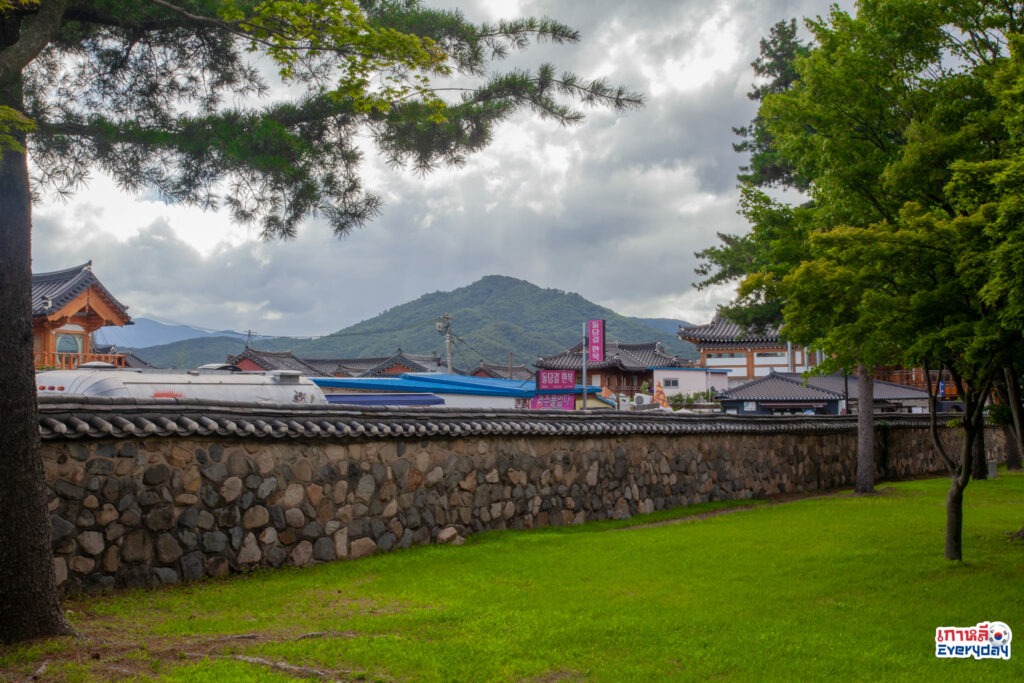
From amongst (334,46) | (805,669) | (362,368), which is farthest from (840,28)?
(362,368)

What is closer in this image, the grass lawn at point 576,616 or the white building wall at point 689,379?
the grass lawn at point 576,616

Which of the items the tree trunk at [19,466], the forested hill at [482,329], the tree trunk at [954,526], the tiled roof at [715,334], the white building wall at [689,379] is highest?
the forested hill at [482,329]

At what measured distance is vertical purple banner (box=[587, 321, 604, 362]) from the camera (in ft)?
82.8

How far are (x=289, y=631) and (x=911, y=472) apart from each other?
24818mm

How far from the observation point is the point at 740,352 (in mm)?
51438

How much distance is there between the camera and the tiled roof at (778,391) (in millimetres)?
34625

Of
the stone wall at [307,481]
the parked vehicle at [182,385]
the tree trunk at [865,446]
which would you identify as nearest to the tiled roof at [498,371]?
the tree trunk at [865,446]

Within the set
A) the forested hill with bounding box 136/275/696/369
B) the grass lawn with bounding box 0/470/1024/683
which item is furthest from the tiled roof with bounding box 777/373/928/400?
the forested hill with bounding box 136/275/696/369

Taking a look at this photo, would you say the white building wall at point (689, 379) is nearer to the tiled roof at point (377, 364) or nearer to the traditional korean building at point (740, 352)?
the traditional korean building at point (740, 352)

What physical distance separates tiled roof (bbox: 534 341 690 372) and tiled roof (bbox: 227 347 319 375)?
1424 cm

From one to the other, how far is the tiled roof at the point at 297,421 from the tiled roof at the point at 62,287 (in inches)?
752

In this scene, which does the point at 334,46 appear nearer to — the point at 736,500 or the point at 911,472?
the point at 736,500

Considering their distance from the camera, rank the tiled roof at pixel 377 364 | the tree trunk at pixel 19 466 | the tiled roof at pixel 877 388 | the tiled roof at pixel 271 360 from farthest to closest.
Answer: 1. the tiled roof at pixel 377 364
2. the tiled roof at pixel 271 360
3. the tiled roof at pixel 877 388
4. the tree trunk at pixel 19 466

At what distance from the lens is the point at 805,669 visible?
5.61m
